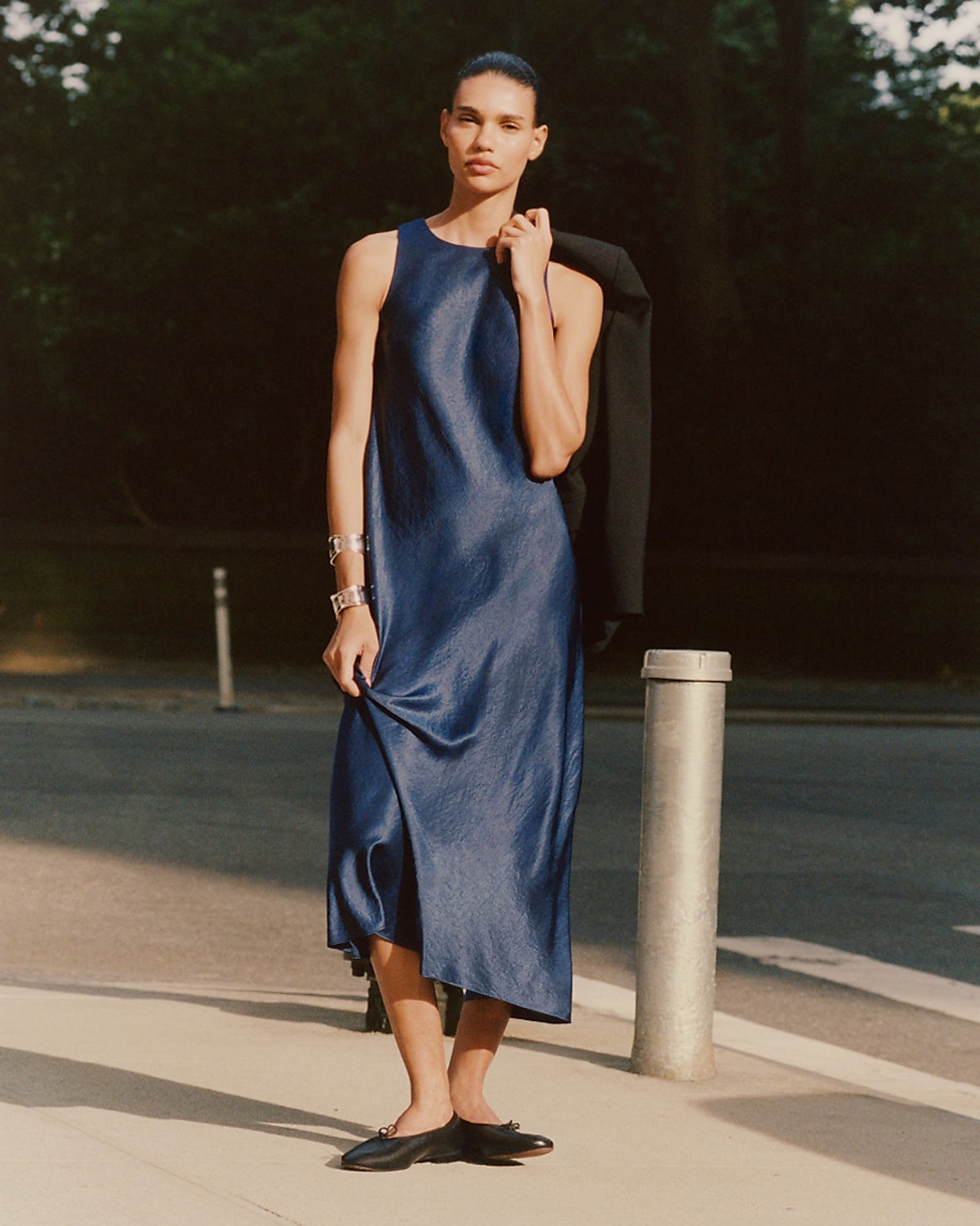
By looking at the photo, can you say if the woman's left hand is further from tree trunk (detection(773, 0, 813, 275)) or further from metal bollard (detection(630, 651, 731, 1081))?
tree trunk (detection(773, 0, 813, 275))

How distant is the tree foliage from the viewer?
27828 mm

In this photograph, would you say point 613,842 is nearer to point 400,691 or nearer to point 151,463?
point 400,691

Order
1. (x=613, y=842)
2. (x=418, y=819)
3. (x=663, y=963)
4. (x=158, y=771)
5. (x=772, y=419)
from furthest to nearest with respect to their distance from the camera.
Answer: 1. (x=772, y=419)
2. (x=158, y=771)
3. (x=613, y=842)
4. (x=663, y=963)
5. (x=418, y=819)

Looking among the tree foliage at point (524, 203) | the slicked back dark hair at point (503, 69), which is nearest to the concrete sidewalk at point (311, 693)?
the tree foliage at point (524, 203)

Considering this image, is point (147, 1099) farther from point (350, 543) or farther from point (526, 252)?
point (526, 252)

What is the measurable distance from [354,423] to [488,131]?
0.58 metres

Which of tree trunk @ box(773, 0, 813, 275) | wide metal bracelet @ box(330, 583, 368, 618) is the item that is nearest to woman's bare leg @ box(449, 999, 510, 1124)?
wide metal bracelet @ box(330, 583, 368, 618)

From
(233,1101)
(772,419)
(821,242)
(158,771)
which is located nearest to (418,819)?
(233,1101)

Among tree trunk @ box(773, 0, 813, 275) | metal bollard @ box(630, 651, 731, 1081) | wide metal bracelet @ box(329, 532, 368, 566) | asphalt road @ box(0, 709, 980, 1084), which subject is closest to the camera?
wide metal bracelet @ box(329, 532, 368, 566)

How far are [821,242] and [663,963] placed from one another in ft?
85.1

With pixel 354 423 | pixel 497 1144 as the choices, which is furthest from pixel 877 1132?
pixel 354 423

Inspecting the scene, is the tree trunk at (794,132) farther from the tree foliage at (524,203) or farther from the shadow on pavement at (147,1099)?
the shadow on pavement at (147,1099)

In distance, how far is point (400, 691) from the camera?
3.50 metres

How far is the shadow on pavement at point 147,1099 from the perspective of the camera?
3875 mm
